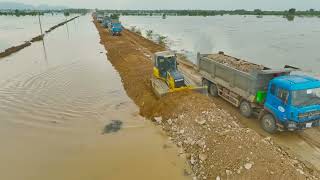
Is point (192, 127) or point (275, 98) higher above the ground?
point (275, 98)

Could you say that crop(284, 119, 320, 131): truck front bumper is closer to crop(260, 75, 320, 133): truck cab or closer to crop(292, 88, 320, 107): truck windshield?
crop(260, 75, 320, 133): truck cab

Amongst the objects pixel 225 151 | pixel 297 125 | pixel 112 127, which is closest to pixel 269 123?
pixel 297 125

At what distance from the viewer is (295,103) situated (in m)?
10.5

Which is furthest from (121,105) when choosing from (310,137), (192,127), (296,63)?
(296,63)

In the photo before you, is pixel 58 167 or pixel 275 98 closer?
pixel 58 167

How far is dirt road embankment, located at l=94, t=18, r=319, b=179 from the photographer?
8.32 metres

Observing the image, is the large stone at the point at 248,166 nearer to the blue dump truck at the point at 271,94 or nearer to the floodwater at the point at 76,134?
the floodwater at the point at 76,134

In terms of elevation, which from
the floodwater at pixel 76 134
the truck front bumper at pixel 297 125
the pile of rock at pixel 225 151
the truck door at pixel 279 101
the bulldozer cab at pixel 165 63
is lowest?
the floodwater at pixel 76 134

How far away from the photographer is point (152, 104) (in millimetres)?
14750

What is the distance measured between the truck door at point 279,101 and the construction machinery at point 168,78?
169 inches

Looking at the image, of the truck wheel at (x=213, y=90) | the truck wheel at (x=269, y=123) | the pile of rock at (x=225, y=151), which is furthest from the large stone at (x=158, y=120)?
the truck wheel at (x=269, y=123)

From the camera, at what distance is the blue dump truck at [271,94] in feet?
34.6

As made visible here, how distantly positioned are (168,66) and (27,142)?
8.42 m

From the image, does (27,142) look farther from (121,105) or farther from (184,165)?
(184,165)
